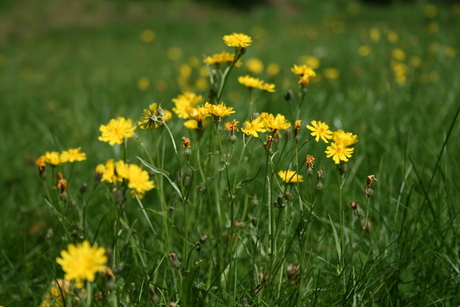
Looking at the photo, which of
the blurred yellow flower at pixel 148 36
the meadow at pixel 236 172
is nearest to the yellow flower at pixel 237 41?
the meadow at pixel 236 172

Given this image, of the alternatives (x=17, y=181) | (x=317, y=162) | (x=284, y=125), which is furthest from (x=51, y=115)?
(x=284, y=125)

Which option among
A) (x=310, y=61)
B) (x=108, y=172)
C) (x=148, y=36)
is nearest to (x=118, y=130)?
(x=108, y=172)

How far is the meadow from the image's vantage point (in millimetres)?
1015

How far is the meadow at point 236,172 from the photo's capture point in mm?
1015

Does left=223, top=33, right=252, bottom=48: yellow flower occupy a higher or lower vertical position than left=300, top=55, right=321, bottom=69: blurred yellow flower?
higher

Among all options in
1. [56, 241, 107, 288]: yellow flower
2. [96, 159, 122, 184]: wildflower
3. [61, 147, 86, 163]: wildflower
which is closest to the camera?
[56, 241, 107, 288]: yellow flower

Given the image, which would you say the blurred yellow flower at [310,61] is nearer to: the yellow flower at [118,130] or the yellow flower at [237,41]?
the yellow flower at [237,41]

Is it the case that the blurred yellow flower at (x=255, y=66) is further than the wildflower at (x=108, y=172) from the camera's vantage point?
Yes

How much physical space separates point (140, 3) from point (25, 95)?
5.76 m

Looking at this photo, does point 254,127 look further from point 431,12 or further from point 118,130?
point 431,12

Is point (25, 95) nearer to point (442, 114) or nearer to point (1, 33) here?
point (442, 114)

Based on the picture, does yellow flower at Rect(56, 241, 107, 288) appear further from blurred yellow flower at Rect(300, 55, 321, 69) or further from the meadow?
blurred yellow flower at Rect(300, 55, 321, 69)

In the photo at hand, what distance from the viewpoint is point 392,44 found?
4254 millimetres

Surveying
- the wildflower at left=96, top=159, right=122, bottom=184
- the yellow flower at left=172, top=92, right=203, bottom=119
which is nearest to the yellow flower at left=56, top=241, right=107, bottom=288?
the wildflower at left=96, top=159, right=122, bottom=184
